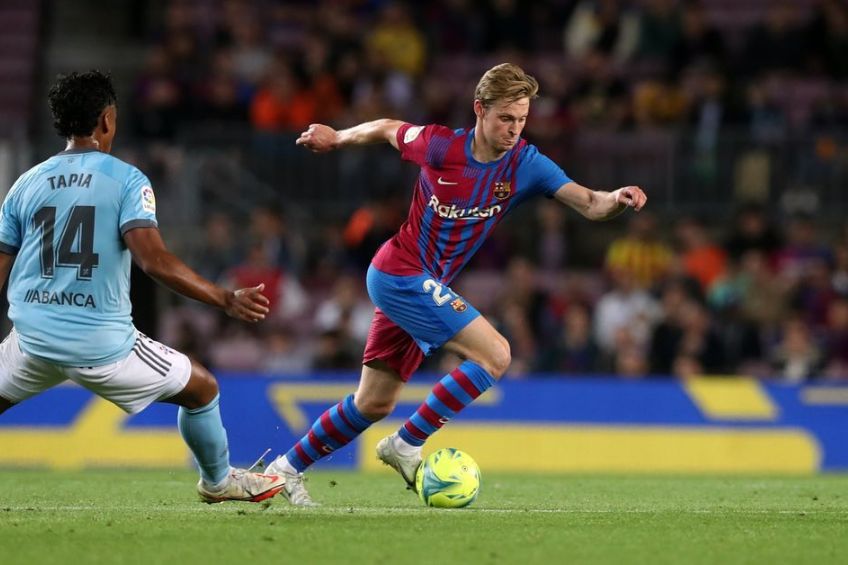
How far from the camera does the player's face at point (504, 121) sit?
301 inches

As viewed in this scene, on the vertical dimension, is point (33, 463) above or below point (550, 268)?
below

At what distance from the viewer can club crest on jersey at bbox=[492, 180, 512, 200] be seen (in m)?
7.88

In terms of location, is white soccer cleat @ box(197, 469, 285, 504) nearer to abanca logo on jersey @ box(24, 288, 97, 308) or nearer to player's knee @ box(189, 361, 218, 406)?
player's knee @ box(189, 361, 218, 406)

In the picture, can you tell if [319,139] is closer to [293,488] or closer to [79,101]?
[79,101]

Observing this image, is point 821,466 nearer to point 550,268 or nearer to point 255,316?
point 550,268

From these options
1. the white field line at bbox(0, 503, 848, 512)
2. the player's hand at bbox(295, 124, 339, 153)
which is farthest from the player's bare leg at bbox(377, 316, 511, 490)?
the player's hand at bbox(295, 124, 339, 153)

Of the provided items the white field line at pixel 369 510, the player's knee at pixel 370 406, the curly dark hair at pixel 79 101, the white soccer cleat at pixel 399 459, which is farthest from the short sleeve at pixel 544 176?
the curly dark hair at pixel 79 101

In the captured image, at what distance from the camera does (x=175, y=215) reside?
52.7 ft

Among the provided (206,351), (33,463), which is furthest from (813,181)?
(33,463)

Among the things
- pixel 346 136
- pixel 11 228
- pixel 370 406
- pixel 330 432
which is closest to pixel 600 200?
pixel 346 136

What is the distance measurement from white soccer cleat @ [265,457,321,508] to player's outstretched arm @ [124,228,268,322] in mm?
1689

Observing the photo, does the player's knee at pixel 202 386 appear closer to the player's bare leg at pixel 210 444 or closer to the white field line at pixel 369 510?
the player's bare leg at pixel 210 444

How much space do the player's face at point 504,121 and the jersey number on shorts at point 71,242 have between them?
218cm

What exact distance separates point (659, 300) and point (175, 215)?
5.18m
